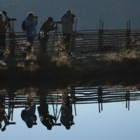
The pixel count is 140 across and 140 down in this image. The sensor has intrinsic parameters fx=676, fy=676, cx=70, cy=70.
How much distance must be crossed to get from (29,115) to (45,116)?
2.24ft

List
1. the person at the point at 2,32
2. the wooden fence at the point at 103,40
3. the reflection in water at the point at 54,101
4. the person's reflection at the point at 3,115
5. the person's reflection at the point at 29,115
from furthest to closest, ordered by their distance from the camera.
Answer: the wooden fence at the point at 103,40
the person at the point at 2,32
the reflection in water at the point at 54,101
the person's reflection at the point at 29,115
the person's reflection at the point at 3,115

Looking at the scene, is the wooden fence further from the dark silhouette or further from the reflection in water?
the dark silhouette

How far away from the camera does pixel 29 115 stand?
19.5 metres

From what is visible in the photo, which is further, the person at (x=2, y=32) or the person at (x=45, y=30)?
the person at (x=45, y=30)

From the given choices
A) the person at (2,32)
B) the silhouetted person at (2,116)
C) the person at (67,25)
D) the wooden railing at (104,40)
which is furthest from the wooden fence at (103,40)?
the silhouetted person at (2,116)

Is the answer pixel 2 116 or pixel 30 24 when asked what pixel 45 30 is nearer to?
pixel 30 24

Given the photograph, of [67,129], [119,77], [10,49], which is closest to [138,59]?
[119,77]

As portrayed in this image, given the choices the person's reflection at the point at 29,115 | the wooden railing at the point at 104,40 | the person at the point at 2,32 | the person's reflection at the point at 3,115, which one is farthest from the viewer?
the wooden railing at the point at 104,40

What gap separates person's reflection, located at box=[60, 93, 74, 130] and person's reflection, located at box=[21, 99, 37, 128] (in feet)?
2.78

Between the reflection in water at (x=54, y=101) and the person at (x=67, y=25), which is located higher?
the person at (x=67, y=25)

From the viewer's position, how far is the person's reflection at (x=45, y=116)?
18938 millimetres

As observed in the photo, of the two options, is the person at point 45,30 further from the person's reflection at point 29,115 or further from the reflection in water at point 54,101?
the person's reflection at point 29,115

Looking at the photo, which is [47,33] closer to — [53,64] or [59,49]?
[59,49]

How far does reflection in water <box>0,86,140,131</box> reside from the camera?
19.5 m
